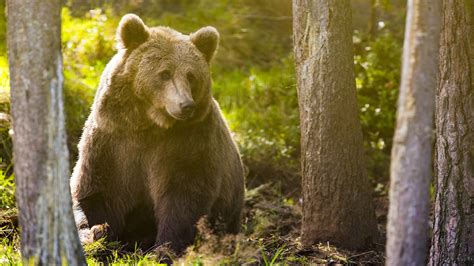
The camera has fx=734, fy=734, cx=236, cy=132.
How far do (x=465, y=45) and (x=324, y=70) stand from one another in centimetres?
132

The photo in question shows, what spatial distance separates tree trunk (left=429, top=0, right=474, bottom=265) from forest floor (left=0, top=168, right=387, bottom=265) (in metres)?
1.00

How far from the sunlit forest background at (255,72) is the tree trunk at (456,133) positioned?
2853mm

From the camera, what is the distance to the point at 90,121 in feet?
20.1

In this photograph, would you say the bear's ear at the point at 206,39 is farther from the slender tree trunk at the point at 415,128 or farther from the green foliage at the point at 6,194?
the slender tree trunk at the point at 415,128

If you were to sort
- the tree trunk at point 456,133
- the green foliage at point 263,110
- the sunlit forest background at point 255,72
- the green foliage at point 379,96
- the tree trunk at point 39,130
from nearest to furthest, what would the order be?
the tree trunk at point 39,130 < the tree trunk at point 456,133 < the sunlit forest background at point 255,72 < the green foliage at point 263,110 < the green foliage at point 379,96

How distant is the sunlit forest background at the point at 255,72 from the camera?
944 centimetres

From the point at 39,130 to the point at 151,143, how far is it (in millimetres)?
2173

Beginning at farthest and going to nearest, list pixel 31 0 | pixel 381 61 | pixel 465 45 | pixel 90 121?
pixel 381 61, pixel 90 121, pixel 465 45, pixel 31 0

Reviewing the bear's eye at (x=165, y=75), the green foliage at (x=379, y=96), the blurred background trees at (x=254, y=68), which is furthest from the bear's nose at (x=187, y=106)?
the green foliage at (x=379, y=96)

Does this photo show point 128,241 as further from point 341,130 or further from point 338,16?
point 338,16

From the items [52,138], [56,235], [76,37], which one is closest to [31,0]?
[52,138]

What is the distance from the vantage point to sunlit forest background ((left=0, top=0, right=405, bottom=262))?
31.0ft

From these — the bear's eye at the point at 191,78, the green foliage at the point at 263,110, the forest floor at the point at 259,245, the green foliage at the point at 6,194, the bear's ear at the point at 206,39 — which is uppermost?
the bear's ear at the point at 206,39

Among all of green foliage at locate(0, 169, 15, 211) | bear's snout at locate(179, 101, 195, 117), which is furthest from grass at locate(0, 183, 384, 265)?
bear's snout at locate(179, 101, 195, 117)
